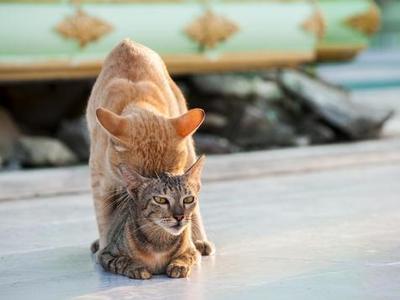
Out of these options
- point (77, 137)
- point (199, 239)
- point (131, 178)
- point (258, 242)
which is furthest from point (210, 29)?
point (131, 178)

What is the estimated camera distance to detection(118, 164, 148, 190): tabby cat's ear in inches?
123

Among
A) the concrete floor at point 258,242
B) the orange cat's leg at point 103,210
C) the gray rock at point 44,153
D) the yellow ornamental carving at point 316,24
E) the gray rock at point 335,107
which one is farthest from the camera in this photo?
the yellow ornamental carving at point 316,24

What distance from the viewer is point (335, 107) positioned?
22.7 feet

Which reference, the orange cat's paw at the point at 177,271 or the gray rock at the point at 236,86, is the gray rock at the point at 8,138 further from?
the orange cat's paw at the point at 177,271

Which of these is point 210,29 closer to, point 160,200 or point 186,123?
point 186,123

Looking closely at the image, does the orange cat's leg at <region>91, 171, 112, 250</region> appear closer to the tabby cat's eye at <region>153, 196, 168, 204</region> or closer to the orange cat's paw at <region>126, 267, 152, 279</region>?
the orange cat's paw at <region>126, 267, 152, 279</region>

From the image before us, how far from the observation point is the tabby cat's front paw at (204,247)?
11.6ft

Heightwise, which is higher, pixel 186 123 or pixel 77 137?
pixel 186 123

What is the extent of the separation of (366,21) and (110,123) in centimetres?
440

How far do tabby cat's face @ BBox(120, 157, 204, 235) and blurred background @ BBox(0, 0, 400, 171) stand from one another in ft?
8.99

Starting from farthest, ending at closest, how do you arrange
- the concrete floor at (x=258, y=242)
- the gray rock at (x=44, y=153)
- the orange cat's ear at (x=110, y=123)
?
the gray rock at (x=44, y=153)
the orange cat's ear at (x=110, y=123)
the concrete floor at (x=258, y=242)

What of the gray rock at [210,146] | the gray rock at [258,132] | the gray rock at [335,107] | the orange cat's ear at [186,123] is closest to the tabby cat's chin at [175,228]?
the orange cat's ear at [186,123]

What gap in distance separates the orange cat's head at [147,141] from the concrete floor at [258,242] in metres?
0.36

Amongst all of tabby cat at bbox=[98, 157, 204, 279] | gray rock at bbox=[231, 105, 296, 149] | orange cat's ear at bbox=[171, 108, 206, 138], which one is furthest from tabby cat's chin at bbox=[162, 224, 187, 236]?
gray rock at bbox=[231, 105, 296, 149]
